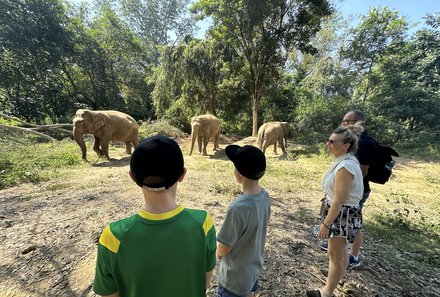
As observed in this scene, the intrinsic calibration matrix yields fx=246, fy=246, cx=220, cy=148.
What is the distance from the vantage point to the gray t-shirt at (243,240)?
62.6 inches

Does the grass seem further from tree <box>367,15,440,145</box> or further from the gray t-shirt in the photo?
tree <box>367,15,440,145</box>

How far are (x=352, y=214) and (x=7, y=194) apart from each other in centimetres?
595

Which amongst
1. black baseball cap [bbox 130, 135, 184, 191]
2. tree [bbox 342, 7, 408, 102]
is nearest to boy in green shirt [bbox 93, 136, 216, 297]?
black baseball cap [bbox 130, 135, 184, 191]

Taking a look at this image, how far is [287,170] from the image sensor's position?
765cm

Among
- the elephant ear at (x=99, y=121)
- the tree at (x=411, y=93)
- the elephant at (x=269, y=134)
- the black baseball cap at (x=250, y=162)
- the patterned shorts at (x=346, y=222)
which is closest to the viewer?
the black baseball cap at (x=250, y=162)

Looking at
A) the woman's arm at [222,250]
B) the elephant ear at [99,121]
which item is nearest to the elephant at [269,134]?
the elephant ear at [99,121]

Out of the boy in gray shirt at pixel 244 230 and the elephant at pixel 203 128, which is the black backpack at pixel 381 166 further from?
the elephant at pixel 203 128

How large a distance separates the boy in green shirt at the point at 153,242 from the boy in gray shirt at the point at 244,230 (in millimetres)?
514

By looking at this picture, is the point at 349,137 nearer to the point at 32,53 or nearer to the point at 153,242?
the point at 153,242

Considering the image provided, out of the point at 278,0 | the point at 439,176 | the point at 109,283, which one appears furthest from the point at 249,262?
the point at 278,0

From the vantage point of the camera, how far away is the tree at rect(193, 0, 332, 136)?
1119 centimetres

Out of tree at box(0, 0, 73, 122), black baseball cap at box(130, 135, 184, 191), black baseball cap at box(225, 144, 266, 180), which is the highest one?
tree at box(0, 0, 73, 122)

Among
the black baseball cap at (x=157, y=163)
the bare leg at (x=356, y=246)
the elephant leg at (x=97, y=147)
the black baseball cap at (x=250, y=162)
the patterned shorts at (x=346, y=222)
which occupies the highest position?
the black baseball cap at (x=157, y=163)

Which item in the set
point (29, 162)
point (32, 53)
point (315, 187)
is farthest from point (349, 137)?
point (32, 53)
